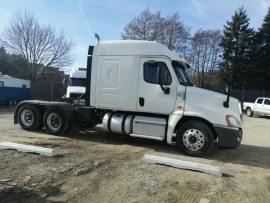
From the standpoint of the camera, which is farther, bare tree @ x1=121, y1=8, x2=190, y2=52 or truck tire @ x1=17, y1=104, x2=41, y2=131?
bare tree @ x1=121, y1=8, x2=190, y2=52

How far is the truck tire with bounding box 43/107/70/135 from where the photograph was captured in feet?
30.9

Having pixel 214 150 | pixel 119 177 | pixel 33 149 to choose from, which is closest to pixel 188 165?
pixel 119 177

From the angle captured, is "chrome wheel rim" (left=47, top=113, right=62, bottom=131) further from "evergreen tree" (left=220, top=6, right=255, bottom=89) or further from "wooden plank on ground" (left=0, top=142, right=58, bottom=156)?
"evergreen tree" (left=220, top=6, right=255, bottom=89)

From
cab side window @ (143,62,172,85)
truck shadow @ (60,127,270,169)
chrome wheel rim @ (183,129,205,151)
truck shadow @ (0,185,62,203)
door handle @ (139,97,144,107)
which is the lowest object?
truck shadow @ (0,185,62,203)

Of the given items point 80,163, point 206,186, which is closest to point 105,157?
point 80,163

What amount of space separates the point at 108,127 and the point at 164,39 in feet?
108

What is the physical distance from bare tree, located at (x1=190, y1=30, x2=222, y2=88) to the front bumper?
118ft

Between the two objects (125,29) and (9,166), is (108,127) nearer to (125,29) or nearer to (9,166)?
(9,166)

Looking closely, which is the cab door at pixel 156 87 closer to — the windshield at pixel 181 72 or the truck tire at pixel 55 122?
the windshield at pixel 181 72

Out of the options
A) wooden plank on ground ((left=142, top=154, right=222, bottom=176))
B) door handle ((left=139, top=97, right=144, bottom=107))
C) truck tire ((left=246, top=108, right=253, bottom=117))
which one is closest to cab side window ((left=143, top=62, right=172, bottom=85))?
door handle ((left=139, top=97, right=144, bottom=107))

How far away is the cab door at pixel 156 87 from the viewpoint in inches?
316

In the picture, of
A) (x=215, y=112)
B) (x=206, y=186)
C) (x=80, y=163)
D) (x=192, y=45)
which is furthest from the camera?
(x=192, y=45)

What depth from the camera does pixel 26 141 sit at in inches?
329

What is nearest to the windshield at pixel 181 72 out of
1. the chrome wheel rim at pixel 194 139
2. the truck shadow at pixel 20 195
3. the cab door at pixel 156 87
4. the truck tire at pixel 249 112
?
the cab door at pixel 156 87
